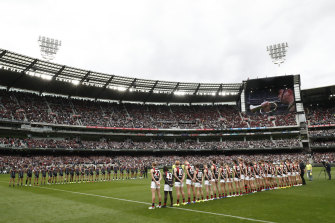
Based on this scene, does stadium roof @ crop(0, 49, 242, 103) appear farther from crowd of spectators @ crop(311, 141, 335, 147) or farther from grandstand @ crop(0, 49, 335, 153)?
crowd of spectators @ crop(311, 141, 335, 147)

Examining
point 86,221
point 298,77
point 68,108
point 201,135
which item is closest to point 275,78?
point 298,77

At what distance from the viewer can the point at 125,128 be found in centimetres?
6038

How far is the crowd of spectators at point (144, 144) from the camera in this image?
47.6 metres

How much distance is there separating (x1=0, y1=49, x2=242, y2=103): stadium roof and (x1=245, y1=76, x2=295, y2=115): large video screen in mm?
4654

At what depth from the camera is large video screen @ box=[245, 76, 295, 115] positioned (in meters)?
69.1

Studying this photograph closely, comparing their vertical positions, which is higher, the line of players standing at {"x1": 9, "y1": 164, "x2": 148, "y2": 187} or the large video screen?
the large video screen

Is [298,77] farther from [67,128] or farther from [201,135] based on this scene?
[67,128]

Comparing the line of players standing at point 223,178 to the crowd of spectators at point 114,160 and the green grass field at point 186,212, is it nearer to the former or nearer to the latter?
the green grass field at point 186,212

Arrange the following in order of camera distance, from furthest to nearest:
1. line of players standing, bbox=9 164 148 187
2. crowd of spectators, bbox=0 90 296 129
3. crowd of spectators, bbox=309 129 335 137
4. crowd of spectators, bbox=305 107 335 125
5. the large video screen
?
1. the large video screen
2. crowd of spectators, bbox=305 107 335 125
3. crowd of spectators, bbox=309 129 335 137
4. crowd of spectators, bbox=0 90 296 129
5. line of players standing, bbox=9 164 148 187

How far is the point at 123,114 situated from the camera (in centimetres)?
6562

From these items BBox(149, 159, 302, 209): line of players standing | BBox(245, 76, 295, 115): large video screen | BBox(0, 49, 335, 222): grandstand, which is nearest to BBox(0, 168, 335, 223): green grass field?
BBox(149, 159, 302, 209): line of players standing

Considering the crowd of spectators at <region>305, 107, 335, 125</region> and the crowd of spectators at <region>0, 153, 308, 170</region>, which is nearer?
the crowd of spectators at <region>0, 153, 308, 170</region>

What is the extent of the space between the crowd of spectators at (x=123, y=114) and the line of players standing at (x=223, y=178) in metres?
43.5

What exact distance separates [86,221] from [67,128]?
161ft
